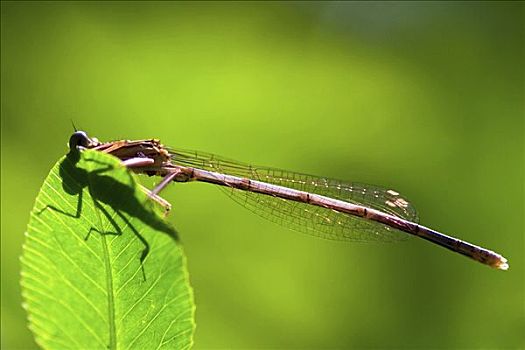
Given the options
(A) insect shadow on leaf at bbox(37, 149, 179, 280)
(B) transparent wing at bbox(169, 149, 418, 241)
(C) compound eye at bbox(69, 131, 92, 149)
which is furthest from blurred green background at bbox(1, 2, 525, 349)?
(A) insect shadow on leaf at bbox(37, 149, 179, 280)

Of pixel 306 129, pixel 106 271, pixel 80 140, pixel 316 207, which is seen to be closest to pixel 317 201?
pixel 316 207

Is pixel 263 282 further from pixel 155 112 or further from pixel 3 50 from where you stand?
pixel 3 50

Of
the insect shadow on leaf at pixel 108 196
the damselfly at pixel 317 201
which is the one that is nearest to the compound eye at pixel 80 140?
the damselfly at pixel 317 201

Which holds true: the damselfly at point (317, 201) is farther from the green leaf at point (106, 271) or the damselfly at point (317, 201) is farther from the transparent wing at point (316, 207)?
the green leaf at point (106, 271)

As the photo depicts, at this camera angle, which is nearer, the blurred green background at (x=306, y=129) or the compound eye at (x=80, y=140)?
the compound eye at (x=80, y=140)

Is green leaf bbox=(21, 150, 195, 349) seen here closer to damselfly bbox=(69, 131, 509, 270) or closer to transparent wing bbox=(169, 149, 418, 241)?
damselfly bbox=(69, 131, 509, 270)

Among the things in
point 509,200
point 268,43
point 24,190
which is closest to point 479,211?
point 509,200
